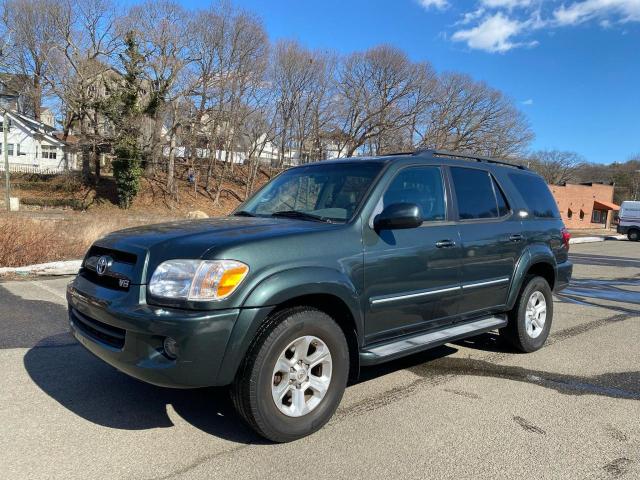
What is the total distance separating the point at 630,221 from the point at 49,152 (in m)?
53.6

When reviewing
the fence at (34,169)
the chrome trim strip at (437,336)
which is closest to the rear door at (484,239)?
the chrome trim strip at (437,336)

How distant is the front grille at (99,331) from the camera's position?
10.5 feet

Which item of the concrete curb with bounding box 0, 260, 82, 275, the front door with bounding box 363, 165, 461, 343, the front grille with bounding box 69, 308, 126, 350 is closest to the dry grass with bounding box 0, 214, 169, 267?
the concrete curb with bounding box 0, 260, 82, 275

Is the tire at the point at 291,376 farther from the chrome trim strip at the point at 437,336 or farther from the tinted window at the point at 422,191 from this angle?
the tinted window at the point at 422,191

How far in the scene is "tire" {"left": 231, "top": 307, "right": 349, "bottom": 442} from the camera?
10.3 feet

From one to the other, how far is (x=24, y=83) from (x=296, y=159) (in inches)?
934

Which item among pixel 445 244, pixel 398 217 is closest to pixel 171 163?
pixel 445 244

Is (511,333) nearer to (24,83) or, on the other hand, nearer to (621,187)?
(24,83)

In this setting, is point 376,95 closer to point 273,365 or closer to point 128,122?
point 128,122

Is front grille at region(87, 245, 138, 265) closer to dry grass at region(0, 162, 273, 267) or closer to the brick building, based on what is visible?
dry grass at region(0, 162, 273, 267)

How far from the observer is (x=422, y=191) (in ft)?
14.3

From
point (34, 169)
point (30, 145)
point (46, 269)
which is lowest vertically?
point (46, 269)

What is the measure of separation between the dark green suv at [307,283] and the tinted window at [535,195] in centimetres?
52

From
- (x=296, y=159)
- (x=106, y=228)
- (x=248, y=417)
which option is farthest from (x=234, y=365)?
(x=296, y=159)
